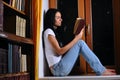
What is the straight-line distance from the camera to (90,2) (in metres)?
2.92

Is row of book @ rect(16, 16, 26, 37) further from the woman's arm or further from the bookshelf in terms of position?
the woman's arm

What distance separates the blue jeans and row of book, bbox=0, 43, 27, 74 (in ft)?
1.75

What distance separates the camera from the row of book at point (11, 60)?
1.68m

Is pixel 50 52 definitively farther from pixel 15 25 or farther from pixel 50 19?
pixel 15 25

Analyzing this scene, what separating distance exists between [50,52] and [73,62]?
27cm

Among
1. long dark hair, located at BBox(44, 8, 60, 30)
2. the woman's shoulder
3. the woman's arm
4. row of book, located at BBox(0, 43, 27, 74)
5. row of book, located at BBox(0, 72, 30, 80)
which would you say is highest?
long dark hair, located at BBox(44, 8, 60, 30)

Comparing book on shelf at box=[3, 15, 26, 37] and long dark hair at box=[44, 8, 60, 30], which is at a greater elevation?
long dark hair at box=[44, 8, 60, 30]

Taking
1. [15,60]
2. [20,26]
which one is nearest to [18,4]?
[20,26]

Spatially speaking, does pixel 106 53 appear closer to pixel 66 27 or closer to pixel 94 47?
pixel 94 47

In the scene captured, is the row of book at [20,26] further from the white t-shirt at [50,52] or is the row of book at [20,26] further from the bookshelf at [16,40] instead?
the white t-shirt at [50,52]

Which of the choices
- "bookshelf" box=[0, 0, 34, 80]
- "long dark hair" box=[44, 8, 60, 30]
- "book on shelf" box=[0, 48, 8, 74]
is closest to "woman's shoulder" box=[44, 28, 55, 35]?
"long dark hair" box=[44, 8, 60, 30]

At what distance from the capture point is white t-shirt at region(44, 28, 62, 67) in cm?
248

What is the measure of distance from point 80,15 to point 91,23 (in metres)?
0.17

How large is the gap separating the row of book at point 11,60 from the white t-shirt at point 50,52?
536 millimetres
